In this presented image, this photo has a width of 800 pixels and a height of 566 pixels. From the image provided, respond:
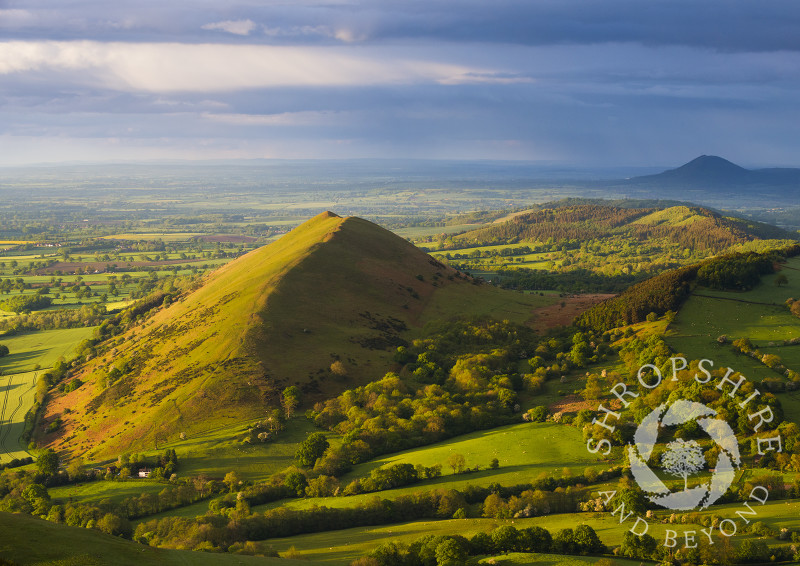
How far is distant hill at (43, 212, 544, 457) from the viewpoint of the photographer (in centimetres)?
7988

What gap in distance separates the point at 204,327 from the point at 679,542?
8204 cm

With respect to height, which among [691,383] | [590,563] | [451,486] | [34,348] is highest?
[691,383]

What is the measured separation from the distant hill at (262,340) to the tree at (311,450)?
13604 mm

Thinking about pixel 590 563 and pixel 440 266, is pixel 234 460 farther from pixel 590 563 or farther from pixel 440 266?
pixel 440 266

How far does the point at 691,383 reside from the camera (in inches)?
2372

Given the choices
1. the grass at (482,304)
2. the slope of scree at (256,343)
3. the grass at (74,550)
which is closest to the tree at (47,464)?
the slope of scree at (256,343)

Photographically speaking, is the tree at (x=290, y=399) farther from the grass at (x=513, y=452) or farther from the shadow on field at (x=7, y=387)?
the shadow on field at (x=7, y=387)

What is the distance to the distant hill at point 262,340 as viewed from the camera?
7988 cm

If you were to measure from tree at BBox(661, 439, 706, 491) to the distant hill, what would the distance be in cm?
4724

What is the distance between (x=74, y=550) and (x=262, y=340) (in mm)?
62131

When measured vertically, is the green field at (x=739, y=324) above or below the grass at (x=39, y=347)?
above

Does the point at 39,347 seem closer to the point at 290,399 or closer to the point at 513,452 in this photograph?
the point at 290,399

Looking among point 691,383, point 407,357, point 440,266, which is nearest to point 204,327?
point 407,357

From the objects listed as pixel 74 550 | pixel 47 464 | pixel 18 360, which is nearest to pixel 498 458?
pixel 74 550
